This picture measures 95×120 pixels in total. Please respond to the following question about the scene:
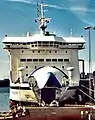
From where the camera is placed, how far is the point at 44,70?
29828 millimetres

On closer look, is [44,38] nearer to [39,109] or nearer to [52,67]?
[52,67]

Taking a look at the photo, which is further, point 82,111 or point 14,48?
point 14,48

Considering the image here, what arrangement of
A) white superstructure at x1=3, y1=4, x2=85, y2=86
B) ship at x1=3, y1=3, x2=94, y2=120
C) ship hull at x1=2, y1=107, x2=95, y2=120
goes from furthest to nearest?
white superstructure at x1=3, y1=4, x2=85, y2=86 → ship at x1=3, y1=3, x2=94, y2=120 → ship hull at x1=2, y1=107, x2=95, y2=120

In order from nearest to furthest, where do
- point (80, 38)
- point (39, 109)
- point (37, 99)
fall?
point (39, 109) → point (37, 99) → point (80, 38)

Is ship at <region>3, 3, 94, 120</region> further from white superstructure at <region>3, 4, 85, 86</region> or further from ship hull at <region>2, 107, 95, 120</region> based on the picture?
ship hull at <region>2, 107, 95, 120</region>

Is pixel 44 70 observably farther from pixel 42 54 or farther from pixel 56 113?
pixel 56 113

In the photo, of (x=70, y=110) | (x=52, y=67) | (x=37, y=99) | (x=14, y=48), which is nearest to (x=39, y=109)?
(x=70, y=110)

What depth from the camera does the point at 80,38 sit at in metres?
33.4

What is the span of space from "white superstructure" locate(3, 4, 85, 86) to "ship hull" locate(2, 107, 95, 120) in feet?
18.0

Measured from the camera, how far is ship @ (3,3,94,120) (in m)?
28.7

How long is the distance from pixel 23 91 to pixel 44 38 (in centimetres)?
474

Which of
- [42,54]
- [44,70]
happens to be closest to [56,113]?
[44,70]

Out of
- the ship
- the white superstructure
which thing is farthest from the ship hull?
the white superstructure

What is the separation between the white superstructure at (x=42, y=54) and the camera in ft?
102
